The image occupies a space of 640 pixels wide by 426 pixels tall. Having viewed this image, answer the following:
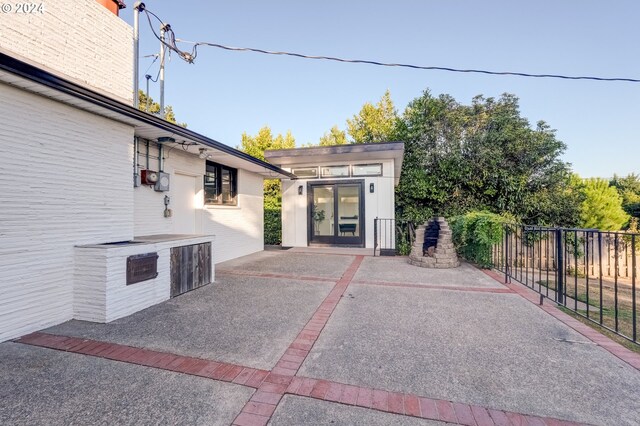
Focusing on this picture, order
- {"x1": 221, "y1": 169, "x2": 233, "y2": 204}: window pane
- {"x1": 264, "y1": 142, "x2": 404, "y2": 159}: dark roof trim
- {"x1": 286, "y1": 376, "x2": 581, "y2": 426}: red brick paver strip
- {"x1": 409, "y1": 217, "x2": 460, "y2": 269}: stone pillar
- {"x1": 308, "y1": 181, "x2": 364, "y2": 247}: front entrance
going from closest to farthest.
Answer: {"x1": 286, "y1": 376, "x2": 581, "y2": 426}: red brick paver strip, {"x1": 409, "y1": 217, "x2": 460, "y2": 269}: stone pillar, {"x1": 221, "y1": 169, "x2": 233, "y2": 204}: window pane, {"x1": 264, "y1": 142, "x2": 404, "y2": 159}: dark roof trim, {"x1": 308, "y1": 181, "x2": 364, "y2": 247}: front entrance

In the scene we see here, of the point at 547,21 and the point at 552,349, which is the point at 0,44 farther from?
the point at 547,21

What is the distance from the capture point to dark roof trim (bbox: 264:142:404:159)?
789 centimetres

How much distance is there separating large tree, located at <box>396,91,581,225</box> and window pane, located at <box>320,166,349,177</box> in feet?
8.20

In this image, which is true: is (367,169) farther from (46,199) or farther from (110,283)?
(46,199)

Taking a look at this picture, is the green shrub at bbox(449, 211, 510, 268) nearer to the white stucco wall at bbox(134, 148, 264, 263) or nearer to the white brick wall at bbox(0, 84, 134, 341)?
the white stucco wall at bbox(134, 148, 264, 263)

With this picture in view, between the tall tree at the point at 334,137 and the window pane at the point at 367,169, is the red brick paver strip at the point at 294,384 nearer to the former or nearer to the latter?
the window pane at the point at 367,169

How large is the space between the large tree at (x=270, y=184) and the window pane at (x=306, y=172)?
8.70 feet

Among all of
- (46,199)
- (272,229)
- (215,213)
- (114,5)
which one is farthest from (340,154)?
(46,199)

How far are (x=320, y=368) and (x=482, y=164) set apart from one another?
976cm

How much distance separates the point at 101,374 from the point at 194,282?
242 centimetres

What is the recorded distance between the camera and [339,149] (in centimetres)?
838

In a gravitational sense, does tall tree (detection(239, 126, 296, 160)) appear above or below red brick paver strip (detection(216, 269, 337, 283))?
above

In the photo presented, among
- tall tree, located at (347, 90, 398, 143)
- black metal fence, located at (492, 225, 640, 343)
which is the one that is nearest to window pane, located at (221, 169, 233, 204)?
black metal fence, located at (492, 225, 640, 343)

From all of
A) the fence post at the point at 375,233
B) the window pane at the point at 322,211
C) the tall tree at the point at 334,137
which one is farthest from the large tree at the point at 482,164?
the tall tree at the point at 334,137
